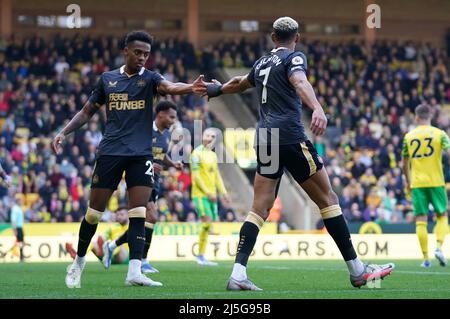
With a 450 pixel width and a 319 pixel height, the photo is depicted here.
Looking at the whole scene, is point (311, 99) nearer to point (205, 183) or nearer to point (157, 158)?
point (157, 158)

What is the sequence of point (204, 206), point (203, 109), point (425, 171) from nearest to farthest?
point (425, 171), point (204, 206), point (203, 109)

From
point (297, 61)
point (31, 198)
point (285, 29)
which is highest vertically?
point (285, 29)

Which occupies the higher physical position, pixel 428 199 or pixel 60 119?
pixel 428 199

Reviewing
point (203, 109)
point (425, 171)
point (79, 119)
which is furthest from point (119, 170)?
point (203, 109)

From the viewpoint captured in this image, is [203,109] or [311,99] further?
[203,109]

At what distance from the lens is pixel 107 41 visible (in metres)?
33.6

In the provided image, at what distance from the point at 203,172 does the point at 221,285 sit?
7.56 m

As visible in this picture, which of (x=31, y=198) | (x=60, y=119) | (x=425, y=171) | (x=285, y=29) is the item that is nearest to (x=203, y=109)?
(x=60, y=119)

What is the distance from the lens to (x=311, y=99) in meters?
9.43

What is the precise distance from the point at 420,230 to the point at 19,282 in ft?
22.1

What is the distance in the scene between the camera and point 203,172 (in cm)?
1869

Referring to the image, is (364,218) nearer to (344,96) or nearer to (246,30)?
(344,96)

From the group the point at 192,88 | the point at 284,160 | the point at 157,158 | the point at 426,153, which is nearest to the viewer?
the point at 284,160
